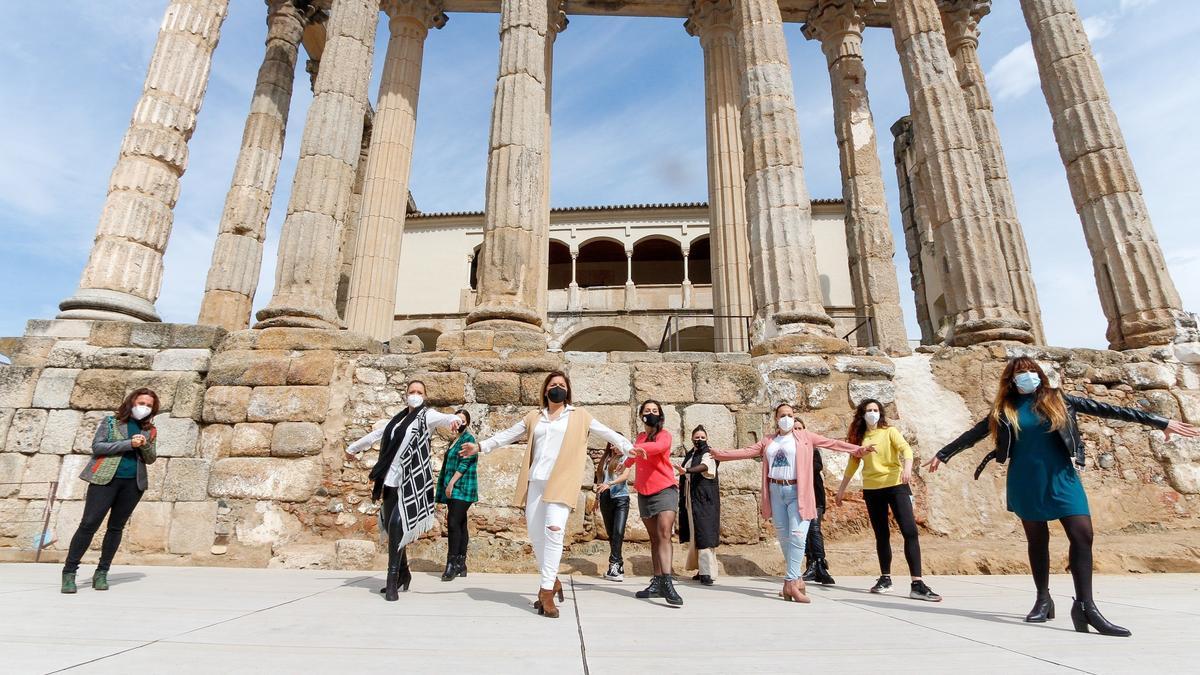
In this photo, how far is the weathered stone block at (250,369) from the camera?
306 inches

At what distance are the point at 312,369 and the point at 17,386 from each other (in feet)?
12.5

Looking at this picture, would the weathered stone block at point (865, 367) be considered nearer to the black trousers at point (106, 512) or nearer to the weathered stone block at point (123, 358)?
the black trousers at point (106, 512)

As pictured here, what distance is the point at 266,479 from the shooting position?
7227 millimetres

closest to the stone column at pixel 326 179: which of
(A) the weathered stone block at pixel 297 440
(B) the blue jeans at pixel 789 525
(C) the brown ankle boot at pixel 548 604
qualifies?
(A) the weathered stone block at pixel 297 440

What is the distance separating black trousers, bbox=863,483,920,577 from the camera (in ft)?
16.2

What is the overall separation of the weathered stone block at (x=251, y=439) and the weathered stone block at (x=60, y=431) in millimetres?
1995

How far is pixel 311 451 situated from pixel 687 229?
22337 millimetres

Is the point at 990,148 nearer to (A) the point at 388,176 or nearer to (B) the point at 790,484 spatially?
(B) the point at 790,484

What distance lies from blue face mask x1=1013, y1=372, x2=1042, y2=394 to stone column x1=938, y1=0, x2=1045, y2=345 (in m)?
8.93

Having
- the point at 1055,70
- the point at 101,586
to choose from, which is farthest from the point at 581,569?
the point at 1055,70

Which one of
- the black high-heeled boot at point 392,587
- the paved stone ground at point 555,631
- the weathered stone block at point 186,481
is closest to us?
the paved stone ground at point 555,631

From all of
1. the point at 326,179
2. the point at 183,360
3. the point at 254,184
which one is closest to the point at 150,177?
the point at 326,179

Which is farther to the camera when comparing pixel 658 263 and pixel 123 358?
pixel 658 263

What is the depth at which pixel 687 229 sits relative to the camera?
2727 cm
